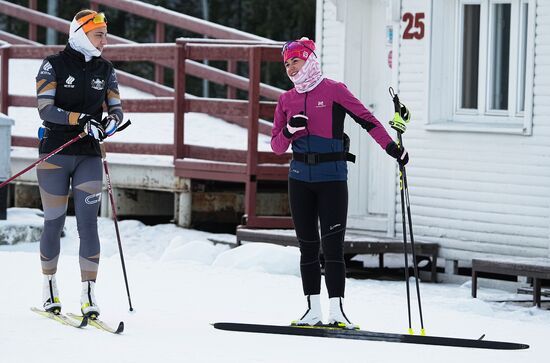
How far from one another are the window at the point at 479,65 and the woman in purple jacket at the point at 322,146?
4085 millimetres

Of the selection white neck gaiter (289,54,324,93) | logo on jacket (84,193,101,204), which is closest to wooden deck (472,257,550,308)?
white neck gaiter (289,54,324,93)

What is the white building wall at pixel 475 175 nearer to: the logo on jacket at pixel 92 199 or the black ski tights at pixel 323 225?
the black ski tights at pixel 323 225

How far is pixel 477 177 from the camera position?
40.8 feet

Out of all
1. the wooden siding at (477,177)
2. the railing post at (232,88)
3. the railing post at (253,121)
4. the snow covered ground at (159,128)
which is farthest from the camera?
the railing post at (232,88)

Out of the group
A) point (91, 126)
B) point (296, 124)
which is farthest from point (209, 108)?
point (296, 124)

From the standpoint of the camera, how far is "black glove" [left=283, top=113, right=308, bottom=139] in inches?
322

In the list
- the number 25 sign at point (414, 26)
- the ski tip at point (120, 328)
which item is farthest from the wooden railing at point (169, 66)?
the ski tip at point (120, 328)

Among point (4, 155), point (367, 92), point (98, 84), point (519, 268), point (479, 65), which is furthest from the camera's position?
point (367, 92)

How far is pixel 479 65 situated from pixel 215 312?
4.42 metres

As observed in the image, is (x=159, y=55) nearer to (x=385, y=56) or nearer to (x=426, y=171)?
(x=385, y=56)

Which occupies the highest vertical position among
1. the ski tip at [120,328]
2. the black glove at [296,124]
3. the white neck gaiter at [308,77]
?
the white neck gaiter at [308,77]

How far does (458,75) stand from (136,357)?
20.1 ft

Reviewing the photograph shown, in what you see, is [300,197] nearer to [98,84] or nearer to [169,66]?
[98,84]

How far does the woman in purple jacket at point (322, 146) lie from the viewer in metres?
8.27
